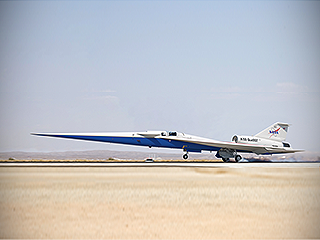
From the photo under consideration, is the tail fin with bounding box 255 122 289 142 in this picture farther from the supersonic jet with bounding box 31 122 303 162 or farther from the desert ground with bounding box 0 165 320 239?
the desert ground with bounding box 0 165 320 239

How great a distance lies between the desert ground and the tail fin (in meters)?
32.5

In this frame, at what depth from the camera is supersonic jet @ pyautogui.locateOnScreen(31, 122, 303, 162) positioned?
42.4 metres

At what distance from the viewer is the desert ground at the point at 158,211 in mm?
8117

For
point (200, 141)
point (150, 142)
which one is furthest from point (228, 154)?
point (150, 142)

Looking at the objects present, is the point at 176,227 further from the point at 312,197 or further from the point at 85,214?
the point at 312,197

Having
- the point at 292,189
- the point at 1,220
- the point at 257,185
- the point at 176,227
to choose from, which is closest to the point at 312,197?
the point at 292,189

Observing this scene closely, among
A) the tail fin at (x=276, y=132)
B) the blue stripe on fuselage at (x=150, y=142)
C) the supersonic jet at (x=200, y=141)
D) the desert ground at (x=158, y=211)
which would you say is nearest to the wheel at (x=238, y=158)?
the supersonic jet at (x=200, y=141)

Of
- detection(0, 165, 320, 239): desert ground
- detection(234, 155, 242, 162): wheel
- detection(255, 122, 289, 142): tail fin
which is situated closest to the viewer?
detection(0, 165, 320, 239): desert ground

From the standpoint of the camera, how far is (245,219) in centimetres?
921

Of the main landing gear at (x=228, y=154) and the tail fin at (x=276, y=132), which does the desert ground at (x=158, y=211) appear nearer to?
the main landing gear at (x=228, y=154)

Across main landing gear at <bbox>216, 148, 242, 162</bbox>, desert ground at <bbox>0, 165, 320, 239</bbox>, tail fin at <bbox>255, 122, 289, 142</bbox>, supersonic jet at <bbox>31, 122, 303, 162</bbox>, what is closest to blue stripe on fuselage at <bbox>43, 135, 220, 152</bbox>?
supersonic jet at <bbox>31, 122, 303, 162</bbox>

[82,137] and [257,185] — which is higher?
[82,137]

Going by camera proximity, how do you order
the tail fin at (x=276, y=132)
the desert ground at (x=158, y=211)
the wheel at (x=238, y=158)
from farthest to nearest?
the tail fin at (x=276, y=132)
the wheel at (x=238, y=158)
the desert ground at (x=158, y=211)

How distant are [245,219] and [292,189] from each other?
20.0 ft
